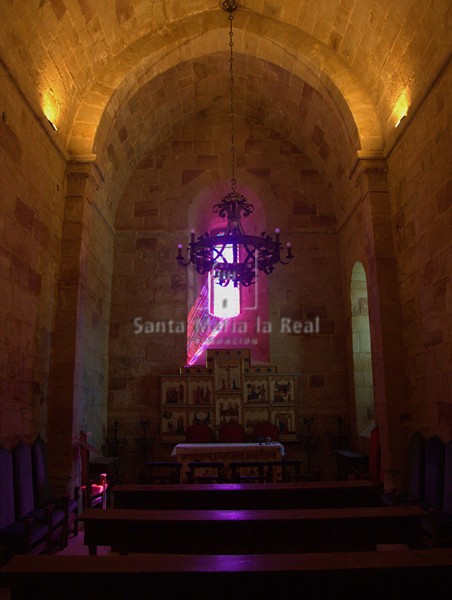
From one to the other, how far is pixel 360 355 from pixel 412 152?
3.81 meters

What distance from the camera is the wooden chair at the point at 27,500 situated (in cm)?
483

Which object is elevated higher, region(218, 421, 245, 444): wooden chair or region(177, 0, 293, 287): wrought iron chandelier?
region(177, 0, 293, 287): wrought iron chandelier

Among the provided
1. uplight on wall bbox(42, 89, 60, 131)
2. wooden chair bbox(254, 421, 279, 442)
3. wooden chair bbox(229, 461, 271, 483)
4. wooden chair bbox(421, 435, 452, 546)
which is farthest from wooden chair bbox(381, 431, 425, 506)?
uplight on wall bbox(42, 89, 60, 131)

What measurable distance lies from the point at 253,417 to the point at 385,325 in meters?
3.25

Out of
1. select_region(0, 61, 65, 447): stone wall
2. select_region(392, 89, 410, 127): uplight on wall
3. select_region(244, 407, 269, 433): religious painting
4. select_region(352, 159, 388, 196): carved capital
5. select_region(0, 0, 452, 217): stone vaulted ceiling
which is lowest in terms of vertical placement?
select_region(244, 407, 269, 433): religious painting

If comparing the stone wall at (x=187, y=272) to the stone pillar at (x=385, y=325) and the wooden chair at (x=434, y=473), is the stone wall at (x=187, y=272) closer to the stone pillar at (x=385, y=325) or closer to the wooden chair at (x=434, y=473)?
the stone pillar at (x=385, y=325)

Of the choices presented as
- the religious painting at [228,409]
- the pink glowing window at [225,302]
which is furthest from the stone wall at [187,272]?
the religious painting at [228,409]

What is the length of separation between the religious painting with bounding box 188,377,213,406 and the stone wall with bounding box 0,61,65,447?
3.02 metres

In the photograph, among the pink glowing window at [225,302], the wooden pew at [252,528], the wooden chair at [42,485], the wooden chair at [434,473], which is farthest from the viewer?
the pink glowing window at [225,302]

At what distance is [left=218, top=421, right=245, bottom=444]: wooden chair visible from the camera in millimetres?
8234

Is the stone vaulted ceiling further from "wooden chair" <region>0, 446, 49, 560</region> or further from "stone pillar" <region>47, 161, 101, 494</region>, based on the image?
"wooden chair" <region>0, 446, 49, 560</region>

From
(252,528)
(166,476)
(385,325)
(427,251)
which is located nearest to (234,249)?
(427,251)

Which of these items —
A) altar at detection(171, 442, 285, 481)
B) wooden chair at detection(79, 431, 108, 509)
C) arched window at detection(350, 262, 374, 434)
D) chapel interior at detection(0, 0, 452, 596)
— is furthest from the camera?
arched window at detection(350, 262, 374, 434)

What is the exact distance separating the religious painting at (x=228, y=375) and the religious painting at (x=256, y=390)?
0.17 m
